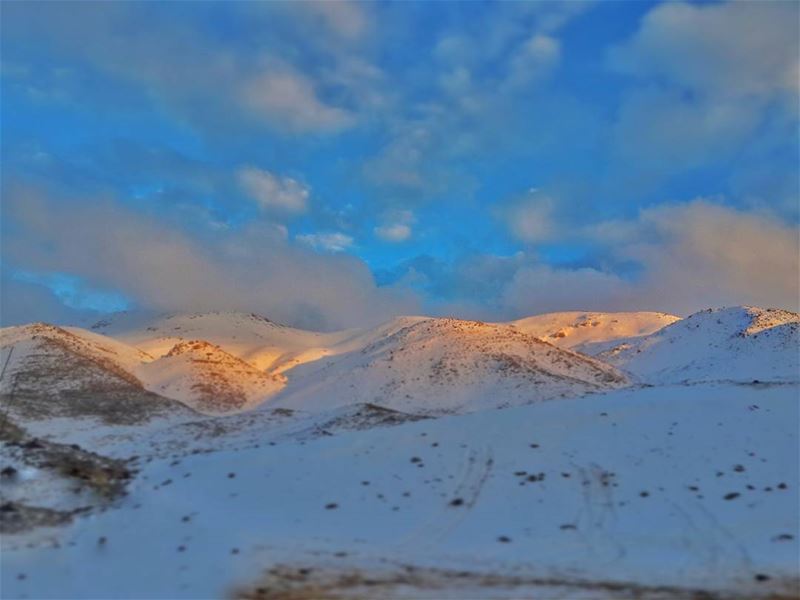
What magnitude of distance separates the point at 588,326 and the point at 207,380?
84.2m

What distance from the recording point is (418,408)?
137 feet

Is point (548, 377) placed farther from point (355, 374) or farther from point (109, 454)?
point (109, 454)

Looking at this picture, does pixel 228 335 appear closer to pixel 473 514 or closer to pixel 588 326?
pixel 588 326

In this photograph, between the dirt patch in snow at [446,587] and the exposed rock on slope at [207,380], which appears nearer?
the dirt patch in snow at [446,587]

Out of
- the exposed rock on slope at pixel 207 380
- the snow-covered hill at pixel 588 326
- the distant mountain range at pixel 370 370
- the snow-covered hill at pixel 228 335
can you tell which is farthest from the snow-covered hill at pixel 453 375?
the snow-covered hill at pixel 588 326

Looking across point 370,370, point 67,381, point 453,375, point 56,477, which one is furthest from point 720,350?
point 56,477

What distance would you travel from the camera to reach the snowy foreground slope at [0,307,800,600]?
38.9 feet

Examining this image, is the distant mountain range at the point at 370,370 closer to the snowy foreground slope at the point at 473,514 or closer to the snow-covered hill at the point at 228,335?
the snow-covered hill at the point at 228,335

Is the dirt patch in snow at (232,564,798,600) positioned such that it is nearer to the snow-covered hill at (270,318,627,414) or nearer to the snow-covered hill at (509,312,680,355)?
the snow-covered hill at (270,318,627,414)

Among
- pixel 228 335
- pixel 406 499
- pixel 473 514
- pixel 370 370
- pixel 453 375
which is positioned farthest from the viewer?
pixel 228 335

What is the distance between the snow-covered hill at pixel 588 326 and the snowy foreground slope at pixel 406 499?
8091 centimetres

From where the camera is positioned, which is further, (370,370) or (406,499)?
(370,370)

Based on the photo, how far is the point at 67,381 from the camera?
132 ft

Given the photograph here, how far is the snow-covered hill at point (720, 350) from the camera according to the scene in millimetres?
60812
